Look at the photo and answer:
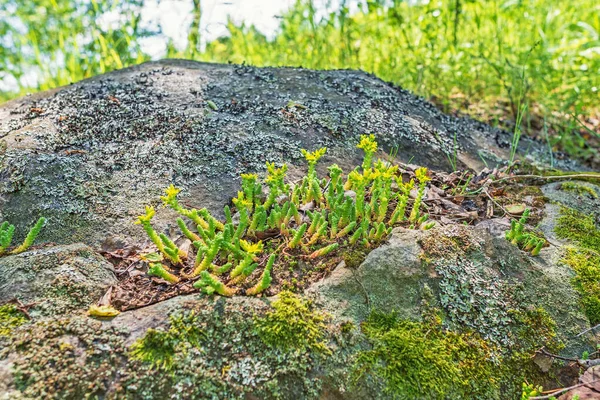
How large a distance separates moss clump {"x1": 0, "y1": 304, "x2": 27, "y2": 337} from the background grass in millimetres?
4108

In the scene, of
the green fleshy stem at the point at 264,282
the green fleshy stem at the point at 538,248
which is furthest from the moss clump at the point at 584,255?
the green fleshy stem at the point at 264,282

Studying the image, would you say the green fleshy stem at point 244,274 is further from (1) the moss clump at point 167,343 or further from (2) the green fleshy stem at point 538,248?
(2) the green fleshy stem at point 538,248

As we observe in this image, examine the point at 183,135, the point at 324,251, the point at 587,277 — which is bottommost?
the point at 587,277

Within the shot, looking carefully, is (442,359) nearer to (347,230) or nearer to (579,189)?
(347,230)

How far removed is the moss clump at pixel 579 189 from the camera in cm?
340

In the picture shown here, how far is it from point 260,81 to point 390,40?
8.69 ft

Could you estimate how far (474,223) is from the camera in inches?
116

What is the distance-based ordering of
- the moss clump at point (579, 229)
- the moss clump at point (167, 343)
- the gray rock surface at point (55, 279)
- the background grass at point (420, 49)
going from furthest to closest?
the background grass at point (420, 49)
the moss clump at point (579, 229)
the gray rock surface at point (55, 279)
the moss clump at point (167, 343)

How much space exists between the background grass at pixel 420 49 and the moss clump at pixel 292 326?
4.14m

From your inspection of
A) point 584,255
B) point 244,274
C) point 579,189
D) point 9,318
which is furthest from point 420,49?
point 9,318

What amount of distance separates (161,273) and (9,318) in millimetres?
623

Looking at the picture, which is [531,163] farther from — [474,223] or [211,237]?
[211,237]

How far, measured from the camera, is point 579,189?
343 centimetres

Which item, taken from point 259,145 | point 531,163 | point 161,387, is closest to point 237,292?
point 161,387
